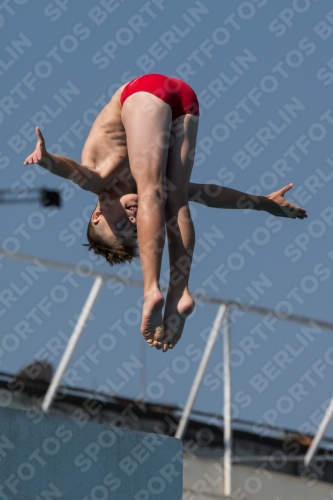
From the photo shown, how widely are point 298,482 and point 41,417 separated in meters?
3.97

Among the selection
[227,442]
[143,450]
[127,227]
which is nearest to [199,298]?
[227,442]

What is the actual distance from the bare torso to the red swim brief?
6.2 inches

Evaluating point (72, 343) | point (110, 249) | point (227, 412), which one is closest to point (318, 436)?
point (227, 412)

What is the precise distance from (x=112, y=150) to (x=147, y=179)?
47cm

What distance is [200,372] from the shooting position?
850cm

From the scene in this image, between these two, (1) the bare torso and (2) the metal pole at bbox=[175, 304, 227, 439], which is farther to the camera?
(2) the metal pole at bbox=[175, 304, 227, 439]

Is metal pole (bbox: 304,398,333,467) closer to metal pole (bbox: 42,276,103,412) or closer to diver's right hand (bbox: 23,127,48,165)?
metal pole (bbox: 42,276,103,412)

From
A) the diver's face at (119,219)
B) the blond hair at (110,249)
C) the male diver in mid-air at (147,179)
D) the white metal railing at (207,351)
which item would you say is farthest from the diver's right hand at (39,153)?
the white metal railing at (207,351)

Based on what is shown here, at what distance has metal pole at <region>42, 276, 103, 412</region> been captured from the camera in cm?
784

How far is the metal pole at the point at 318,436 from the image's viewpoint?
29.2 ft

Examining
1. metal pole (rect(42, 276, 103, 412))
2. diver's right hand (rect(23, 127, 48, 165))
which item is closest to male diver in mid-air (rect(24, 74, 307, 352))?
diver's right hand (rect(23, 127, 48, 165))

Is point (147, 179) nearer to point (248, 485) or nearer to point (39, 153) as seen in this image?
point (39, 153)

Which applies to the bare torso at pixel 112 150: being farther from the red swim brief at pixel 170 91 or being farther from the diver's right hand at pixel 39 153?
the diver's right hand at pixel 39 153

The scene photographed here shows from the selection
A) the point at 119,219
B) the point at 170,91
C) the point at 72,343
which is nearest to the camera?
the point at 170,91
